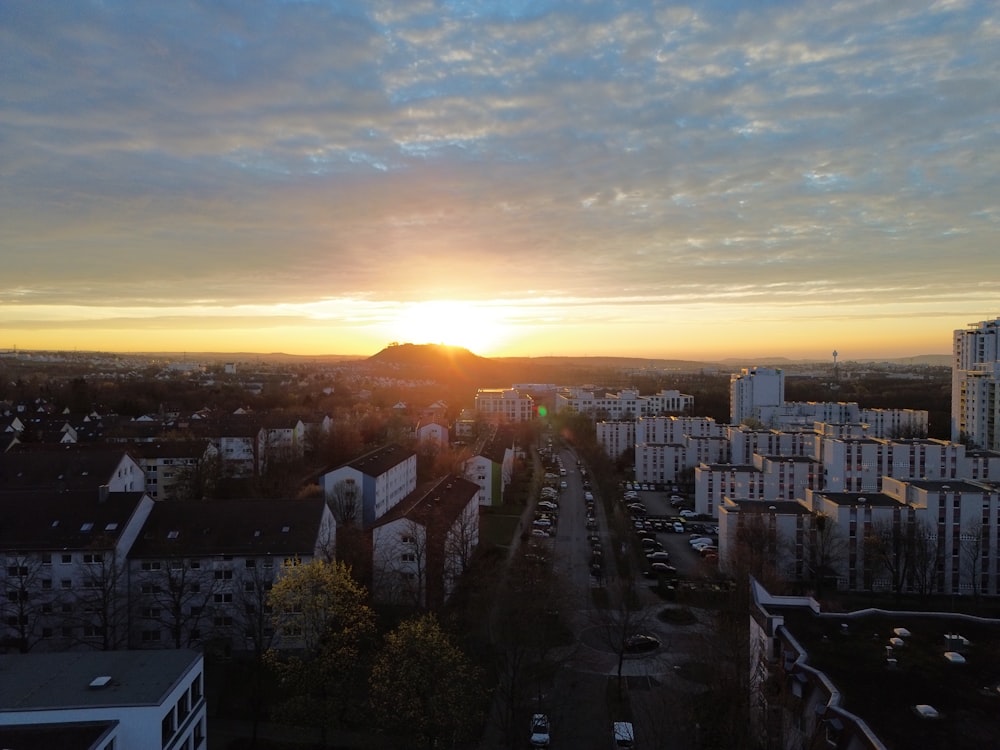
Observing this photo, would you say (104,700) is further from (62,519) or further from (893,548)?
(893,548)

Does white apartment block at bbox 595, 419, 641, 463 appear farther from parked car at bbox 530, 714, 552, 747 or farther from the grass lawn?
parked car at bbox 530, 714, 552, 747

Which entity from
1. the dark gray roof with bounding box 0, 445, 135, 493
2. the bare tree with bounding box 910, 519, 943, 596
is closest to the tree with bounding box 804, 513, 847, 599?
the bare tree with bounding box 910, 519, 943, 596

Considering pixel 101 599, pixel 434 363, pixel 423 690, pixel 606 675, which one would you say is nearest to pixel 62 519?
pixel 101 599

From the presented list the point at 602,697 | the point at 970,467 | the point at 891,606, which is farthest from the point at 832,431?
the point at 602,697

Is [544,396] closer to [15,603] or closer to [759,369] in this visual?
[759,369]

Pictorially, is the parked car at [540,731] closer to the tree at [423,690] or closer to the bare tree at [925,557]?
the tree at [423,690]
